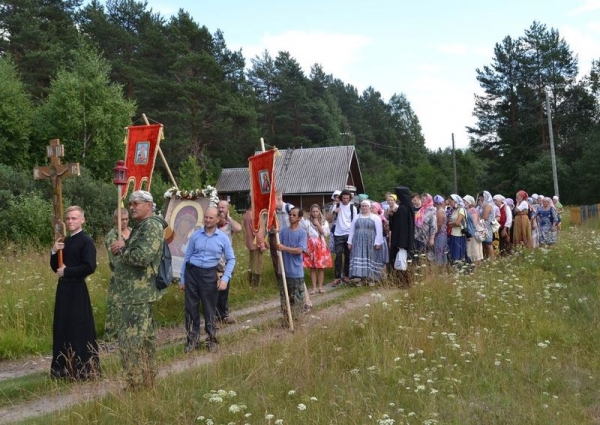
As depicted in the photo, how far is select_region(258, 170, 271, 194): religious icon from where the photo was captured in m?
8.18

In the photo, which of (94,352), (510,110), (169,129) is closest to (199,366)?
(94,352)

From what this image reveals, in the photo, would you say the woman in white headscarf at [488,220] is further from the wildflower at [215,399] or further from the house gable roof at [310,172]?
the house gable roof at [310,172]

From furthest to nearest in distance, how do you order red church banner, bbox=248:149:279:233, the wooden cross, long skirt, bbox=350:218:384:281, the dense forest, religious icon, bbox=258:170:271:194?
the dense forest < long skirt, bbox=350:218:384:281 < religious icon, bbox=258:170:271:194 < red church banner, bbox=248:149:279:233 < the wooden cross

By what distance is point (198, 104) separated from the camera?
4091 cm

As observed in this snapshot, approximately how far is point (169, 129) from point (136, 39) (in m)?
8.88

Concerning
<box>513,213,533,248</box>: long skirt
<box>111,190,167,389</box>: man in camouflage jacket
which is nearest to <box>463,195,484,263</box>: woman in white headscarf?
<box>513,213,533,248</box>: long skirt

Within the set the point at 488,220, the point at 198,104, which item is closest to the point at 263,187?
the point at 488,220

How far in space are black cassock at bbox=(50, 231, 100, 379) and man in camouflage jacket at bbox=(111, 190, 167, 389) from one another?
109 centimetres

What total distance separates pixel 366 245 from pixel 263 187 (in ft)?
11.7

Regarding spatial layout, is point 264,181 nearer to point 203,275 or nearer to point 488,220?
point 203,275

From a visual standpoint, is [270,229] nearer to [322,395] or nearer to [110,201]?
[322,395]

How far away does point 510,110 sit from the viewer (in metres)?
50.0

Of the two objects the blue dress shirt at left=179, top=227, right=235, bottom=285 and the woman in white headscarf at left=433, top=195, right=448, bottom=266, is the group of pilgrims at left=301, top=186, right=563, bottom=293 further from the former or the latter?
the blue dress shirt at left=179, top=227, right=235, bottom=285

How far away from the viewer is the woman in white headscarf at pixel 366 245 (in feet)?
36.6
